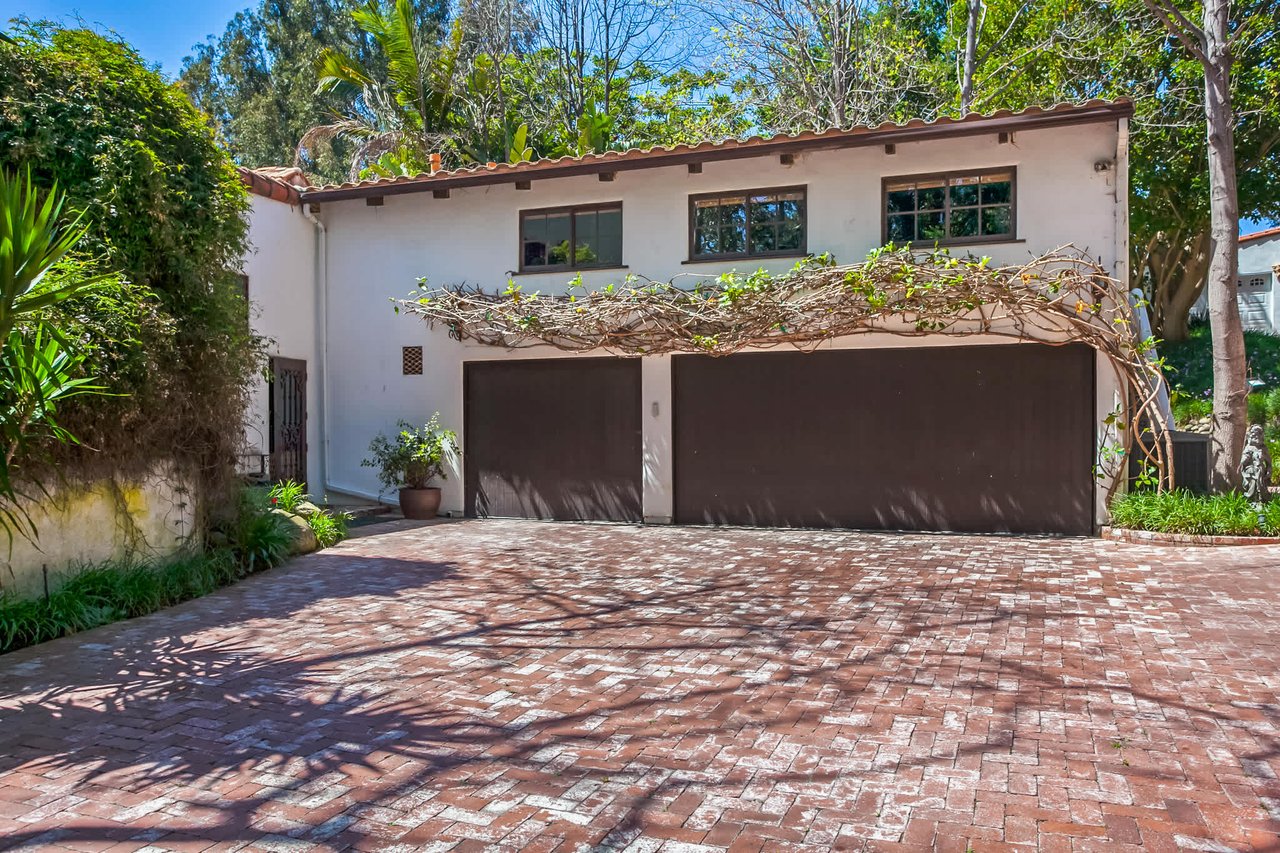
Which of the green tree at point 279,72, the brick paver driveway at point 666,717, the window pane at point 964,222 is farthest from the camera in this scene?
the green tree at point 279,72

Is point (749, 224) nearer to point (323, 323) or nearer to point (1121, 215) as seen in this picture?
point (1121, 215)

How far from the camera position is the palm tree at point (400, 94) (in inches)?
704

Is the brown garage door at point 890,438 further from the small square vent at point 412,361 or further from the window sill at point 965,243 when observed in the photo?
the small square vent at point 412,361

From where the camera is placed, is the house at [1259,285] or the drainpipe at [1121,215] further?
the house at [1259,285]

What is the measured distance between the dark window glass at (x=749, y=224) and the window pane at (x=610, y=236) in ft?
3.37

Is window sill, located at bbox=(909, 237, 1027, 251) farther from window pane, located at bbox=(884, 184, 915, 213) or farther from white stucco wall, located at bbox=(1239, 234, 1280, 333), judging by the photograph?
white stucco wall, located at bbox=(1239, 234, 1280, 333)

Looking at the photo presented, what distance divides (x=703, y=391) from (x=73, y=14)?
7.51 metres

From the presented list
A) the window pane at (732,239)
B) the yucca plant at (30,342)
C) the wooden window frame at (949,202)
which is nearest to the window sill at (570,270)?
the window pane at (732,239)

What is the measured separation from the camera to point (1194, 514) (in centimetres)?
917

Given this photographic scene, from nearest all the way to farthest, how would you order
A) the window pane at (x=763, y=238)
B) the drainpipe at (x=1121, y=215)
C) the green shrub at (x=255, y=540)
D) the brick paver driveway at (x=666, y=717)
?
the brick paver driveway at (x=666, y=717) < the green shrub at (x=255, y=540) < the drainpipe at (x=1121, y=215) < the window pane at (x=763, y=238)

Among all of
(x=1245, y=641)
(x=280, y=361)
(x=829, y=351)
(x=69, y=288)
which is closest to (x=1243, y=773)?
(x=1245, y=641)

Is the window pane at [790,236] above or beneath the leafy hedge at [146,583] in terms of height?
above

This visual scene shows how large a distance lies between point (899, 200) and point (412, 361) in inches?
269

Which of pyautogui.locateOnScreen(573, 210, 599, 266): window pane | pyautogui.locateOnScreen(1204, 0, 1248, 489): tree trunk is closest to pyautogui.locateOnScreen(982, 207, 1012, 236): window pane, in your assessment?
pyautogui.locateOnScreen(1204, 0, 1248, 489): tree trunk
